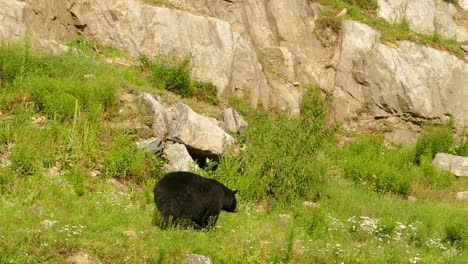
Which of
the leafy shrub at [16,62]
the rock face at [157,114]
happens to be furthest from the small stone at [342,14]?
the leafy shrub at [16,62]

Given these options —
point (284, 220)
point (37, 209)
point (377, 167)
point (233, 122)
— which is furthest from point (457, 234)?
point (37, 209)

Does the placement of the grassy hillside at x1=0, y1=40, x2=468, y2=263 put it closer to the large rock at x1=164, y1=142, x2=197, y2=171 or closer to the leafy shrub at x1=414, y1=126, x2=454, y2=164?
the large rock at x1=164, y1=142, x2=197, y2=171

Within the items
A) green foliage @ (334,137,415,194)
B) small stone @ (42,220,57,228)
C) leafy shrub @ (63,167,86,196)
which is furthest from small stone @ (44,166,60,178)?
green foliage @ (334,137,415,194)

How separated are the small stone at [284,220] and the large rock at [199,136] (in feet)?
8.34

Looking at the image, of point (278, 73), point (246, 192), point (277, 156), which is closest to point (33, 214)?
point (246, 192)

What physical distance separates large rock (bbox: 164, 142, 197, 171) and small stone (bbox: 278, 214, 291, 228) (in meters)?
2.27

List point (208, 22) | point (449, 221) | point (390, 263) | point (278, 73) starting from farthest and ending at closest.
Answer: point (278, 73)
point (208, 22)
point (449, 221)
point (390, 263)

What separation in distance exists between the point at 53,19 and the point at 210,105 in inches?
201

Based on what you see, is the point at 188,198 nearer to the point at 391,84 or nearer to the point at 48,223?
the point at 48,223

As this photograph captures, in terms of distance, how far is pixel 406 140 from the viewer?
21094mm

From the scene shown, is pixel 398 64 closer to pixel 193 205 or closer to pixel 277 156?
pixel 277 156

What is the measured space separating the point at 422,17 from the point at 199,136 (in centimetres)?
1667

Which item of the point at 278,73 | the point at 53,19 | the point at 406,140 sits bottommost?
the point at 406,140

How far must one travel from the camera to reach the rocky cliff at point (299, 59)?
17938mm
